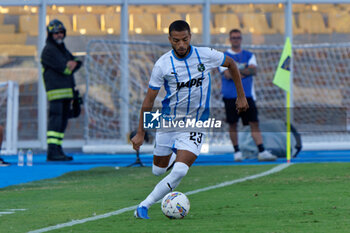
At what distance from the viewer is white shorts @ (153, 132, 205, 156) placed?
678cm

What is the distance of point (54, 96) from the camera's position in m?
13.5

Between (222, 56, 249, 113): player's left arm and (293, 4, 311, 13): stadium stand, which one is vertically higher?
(293, 4, 311, 13): stadium stand

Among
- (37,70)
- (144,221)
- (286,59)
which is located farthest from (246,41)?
(144,221)

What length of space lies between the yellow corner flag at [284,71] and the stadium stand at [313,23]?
6.66 meters

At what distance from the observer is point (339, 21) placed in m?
19.4

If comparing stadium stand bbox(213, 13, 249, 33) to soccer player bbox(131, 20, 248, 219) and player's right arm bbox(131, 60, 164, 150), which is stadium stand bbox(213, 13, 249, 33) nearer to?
soccer player bbox(131, 20, 248, 219)

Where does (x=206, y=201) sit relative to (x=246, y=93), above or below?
below

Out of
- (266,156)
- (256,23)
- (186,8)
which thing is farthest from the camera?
(256,23)

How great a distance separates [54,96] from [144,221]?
7.58 m

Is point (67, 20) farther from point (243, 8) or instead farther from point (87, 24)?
point (243, 8)

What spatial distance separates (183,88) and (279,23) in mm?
12827

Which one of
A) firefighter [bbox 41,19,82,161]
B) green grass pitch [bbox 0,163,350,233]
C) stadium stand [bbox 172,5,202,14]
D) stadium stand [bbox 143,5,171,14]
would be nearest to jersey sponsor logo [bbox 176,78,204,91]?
green grass pitch [bbox 0,163,350,233]

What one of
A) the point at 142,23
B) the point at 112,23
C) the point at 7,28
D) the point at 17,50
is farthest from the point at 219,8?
the point at 7,28

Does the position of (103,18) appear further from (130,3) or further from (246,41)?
(246,41)
